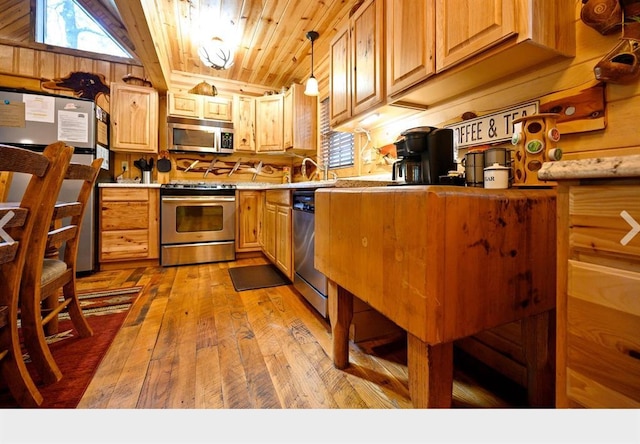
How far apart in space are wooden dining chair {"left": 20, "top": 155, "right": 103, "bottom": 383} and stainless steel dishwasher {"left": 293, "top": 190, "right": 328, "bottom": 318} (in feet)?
3.83

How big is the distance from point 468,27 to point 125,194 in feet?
10.7

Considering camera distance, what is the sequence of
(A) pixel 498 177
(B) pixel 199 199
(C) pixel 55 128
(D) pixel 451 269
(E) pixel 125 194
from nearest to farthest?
1. (D) pixel 451 269
2. (A) pixel 498 177
3. (C) pixel 55 128
4. (E) pixel 125 194
5. (B) pixel 199 199

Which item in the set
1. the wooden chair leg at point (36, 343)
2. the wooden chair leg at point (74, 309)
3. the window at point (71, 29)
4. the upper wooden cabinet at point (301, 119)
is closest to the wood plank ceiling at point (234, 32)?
the upper wooden cabinet at point (301, 119)

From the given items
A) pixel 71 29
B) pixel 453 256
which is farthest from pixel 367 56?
pixel 71 29

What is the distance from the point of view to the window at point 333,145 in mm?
2955

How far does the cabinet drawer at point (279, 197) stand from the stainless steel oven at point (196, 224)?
66 centimetres

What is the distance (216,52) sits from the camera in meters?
2.56

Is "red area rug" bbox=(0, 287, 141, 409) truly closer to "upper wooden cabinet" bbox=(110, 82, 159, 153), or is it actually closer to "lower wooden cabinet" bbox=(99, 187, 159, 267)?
"lower wooden cabinet" bbox=(99, 187, 159, 267)

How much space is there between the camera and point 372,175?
7.88 ft

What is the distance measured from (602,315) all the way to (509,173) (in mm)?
723

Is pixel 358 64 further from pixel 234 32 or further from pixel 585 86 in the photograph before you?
pixel 234 32

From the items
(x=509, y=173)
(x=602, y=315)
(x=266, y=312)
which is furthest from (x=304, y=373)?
(x=509, y=173)

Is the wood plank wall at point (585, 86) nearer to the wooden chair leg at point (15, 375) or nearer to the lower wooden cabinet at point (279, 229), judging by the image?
the lower wooden cabinet at point (279, 229)
